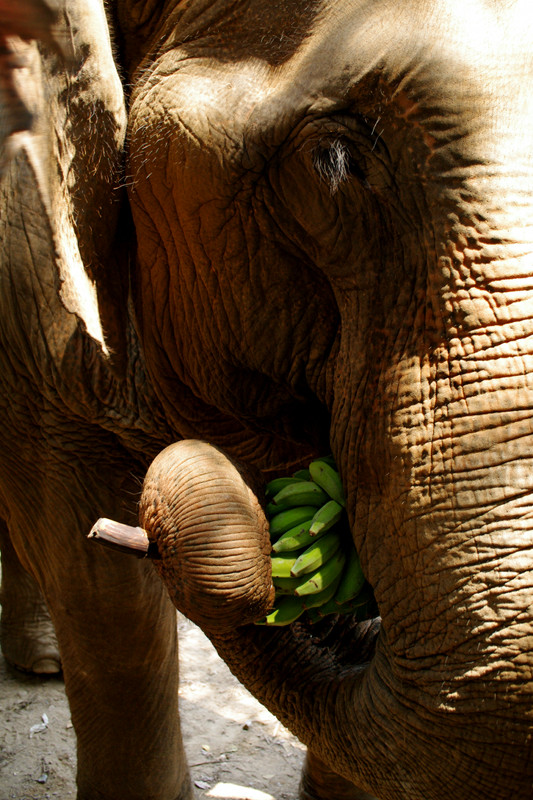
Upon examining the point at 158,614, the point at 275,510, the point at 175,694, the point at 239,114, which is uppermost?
the point at 239,114

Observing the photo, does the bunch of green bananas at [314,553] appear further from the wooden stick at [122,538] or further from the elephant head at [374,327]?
the wooden stick at [122,538]

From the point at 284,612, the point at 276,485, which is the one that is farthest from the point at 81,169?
the point at 284,612

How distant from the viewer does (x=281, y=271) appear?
1.72 meters

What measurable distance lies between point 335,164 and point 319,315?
0.94 ft

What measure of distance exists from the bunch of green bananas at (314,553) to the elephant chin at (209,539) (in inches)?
2.0

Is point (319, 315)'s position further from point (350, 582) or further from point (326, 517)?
point (350, 582)

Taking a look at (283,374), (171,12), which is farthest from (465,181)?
(171,12)

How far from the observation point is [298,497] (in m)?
1.68

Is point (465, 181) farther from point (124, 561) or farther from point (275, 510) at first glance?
point (124, 561)

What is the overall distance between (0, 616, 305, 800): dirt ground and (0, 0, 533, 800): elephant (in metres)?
1.71

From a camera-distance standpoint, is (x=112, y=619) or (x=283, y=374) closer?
(x=283, y=374)

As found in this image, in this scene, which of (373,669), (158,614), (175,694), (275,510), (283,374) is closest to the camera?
(373,669)

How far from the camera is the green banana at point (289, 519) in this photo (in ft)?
5.43

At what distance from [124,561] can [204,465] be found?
3.38 ft
